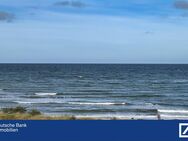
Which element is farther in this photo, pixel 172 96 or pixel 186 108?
pixel 172 96
